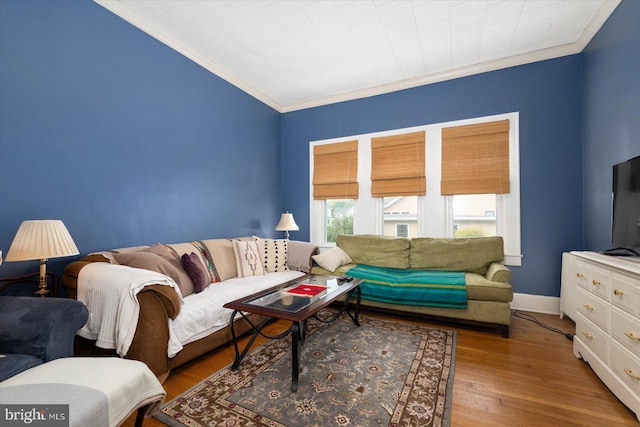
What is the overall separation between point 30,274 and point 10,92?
4.15ft

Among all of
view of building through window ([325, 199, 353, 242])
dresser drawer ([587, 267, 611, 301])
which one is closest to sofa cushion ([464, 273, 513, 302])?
dresser drawer ([587, 267, 611, 301])

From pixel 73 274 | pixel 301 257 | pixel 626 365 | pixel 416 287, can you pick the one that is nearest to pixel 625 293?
pixel 626 365

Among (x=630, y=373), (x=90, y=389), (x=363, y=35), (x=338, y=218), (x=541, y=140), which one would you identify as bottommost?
(x=630, y=373)

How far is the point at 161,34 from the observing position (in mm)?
2838

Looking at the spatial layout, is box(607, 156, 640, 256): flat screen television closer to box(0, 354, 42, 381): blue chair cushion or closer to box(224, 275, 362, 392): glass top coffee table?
box(224, 275, 362, 392): glass top coffee table

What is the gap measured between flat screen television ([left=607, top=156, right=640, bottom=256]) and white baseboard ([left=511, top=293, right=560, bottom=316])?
1.36 meters

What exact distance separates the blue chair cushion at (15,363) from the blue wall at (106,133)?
987 mm

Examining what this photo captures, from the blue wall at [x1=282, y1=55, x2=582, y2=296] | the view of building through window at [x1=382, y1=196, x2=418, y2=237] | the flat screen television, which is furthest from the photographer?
the view of building through window at [x1=382, y1=196, x2=418, y2=237]

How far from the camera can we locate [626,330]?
5.19ft

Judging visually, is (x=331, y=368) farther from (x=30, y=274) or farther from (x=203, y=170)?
(x=203, y=170)

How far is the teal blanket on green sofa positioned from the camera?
276 cm

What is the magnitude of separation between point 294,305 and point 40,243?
5.36 feet

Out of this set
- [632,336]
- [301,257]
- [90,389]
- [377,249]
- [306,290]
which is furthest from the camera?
[377,249]

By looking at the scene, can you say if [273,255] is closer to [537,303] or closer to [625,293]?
[625,293]
